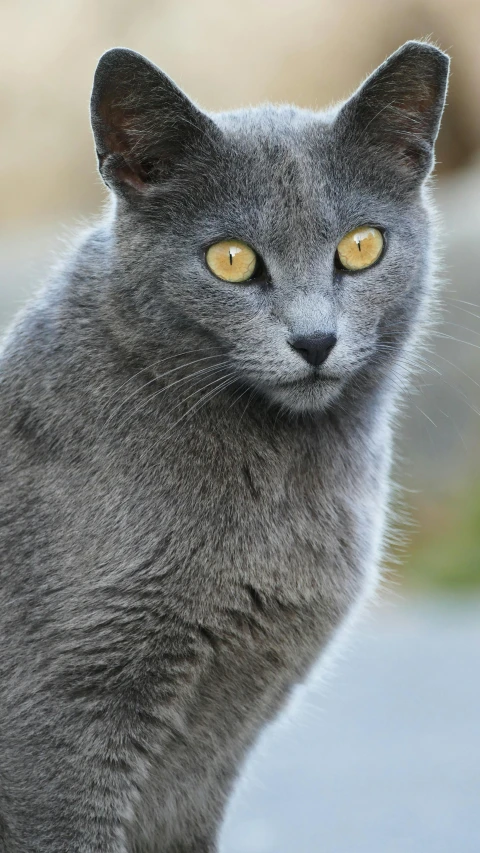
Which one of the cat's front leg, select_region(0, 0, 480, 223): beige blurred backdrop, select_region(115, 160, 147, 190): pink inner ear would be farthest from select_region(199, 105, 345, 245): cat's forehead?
select_region(0, 0, 480, 223): beige blurred backdrop

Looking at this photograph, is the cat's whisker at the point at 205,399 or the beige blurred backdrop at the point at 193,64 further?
the beige blurred backdrop at the point at 193,64

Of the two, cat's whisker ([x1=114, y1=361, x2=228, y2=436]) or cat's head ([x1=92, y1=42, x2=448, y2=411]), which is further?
cat's whisker ([x1=114, y1=361, x2=228, y2=436])

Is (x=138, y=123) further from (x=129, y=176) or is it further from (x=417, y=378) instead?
(x=417, y=378)

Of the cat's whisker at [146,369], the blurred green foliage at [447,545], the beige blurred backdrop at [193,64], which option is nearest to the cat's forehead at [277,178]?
the cat's whisker at [146,369]

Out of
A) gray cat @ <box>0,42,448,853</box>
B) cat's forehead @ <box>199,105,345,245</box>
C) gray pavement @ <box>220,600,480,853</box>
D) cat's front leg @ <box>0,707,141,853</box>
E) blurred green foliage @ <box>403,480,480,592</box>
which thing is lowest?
blurred green foliage @ <box>403,480,480,592</box>

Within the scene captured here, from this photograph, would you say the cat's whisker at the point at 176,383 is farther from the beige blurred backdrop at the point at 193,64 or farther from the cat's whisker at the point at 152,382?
the beige blurred backdrop at the point at 193,64

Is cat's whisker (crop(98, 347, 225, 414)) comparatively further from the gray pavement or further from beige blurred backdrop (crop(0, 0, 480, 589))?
beige blurred backdrop (crop(0, 0, 480, 589))

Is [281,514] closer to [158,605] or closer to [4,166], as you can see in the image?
[158,605]
